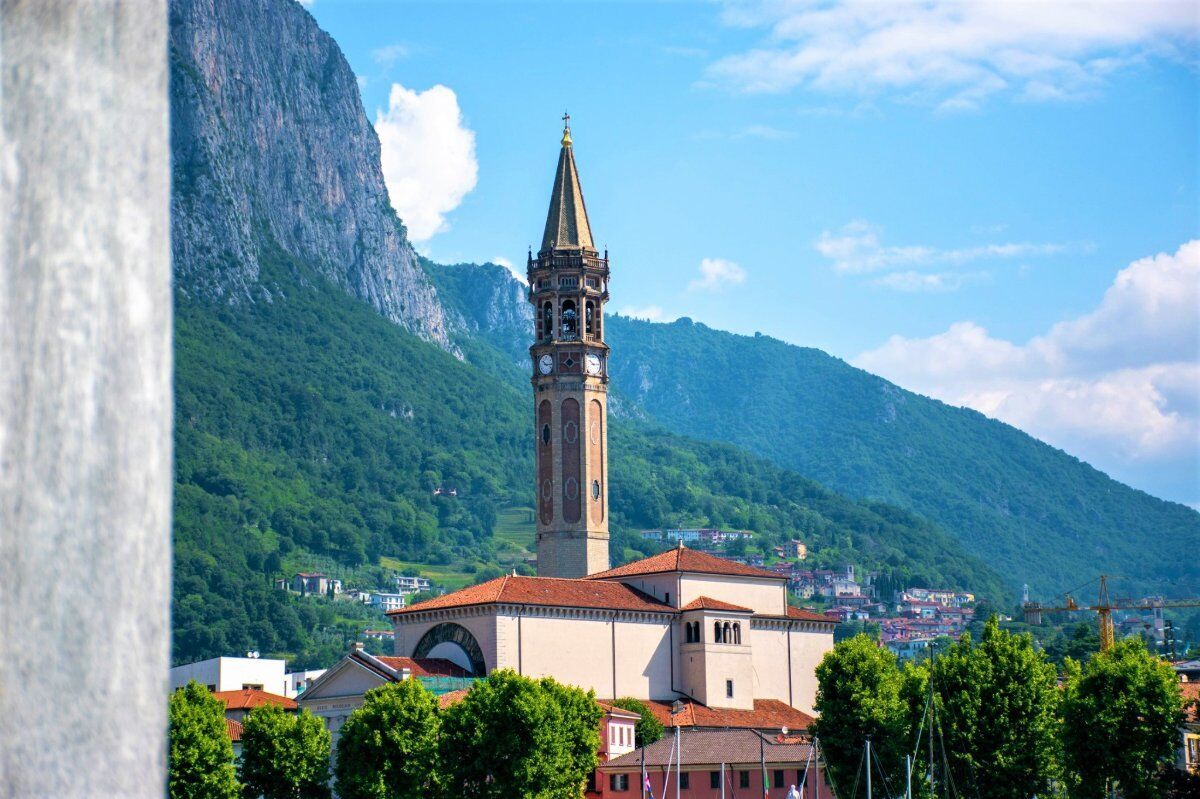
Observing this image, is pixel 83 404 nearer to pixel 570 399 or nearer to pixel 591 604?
pixel 591 604

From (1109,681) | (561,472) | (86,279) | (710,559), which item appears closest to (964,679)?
(1109,681)

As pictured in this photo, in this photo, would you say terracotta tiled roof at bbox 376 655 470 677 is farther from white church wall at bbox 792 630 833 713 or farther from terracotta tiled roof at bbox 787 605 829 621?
terracotta tiled roof at bbox 787 605 829 621

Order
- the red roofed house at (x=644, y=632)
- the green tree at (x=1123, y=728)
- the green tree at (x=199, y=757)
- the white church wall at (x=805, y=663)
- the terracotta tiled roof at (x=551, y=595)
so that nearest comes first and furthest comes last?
the green tree at (x=1123, y=728)
the green tree at (x=199, y=757)
the red roofed house at (x=644, y=632)
the terracotta tiled roof at (x=551, y=595)
the white church wall at (x=805, y=663)

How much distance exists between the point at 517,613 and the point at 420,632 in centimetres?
803

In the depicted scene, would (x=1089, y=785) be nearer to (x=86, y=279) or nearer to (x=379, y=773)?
(x=379, y=773)

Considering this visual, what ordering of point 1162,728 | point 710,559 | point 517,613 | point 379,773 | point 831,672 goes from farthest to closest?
point 710,559, point 517,613, point 831,672, point 379,773, point 1162,728

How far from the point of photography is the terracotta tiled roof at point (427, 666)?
283ft

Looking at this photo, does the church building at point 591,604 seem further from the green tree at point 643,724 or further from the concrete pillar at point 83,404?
the concrete pillar at point 83,404

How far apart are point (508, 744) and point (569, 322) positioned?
42499 millimetres

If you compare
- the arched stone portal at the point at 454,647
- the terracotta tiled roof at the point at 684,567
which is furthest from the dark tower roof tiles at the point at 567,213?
the arched stone portal at the point at 454,647

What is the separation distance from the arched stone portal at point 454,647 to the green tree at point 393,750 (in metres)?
15.7

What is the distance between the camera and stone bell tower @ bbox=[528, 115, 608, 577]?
105 m

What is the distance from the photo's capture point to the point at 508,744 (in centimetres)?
6944

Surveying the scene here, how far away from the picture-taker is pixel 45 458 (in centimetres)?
490
